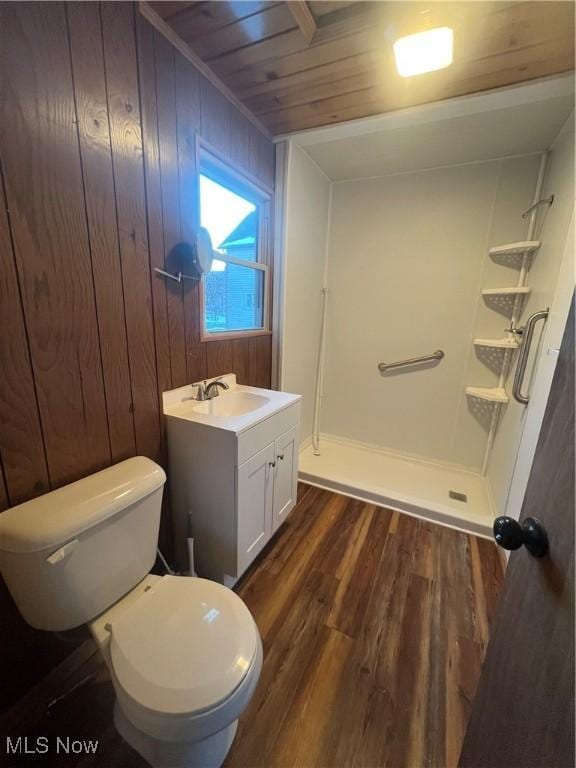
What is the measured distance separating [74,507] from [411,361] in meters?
2.43

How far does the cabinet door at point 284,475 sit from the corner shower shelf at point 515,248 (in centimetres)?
178

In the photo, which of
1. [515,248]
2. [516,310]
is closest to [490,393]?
[516,310]

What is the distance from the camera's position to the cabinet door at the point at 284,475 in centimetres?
160

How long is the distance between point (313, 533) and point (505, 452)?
1.31 metres

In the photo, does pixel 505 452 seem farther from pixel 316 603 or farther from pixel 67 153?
pixel 67 153

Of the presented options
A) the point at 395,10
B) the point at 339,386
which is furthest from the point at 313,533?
the point at 395,10

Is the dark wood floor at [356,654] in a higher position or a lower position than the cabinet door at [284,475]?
lower

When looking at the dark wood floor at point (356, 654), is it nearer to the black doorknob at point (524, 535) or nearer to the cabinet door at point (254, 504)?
the cabinet door at point (254, 504)

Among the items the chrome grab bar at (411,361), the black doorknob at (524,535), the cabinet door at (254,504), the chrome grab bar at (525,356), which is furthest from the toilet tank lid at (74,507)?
the chrome grab bar at (411,361)

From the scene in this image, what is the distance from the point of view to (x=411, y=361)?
8.54 feet

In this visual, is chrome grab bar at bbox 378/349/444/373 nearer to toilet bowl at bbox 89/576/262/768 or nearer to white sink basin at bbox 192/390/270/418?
white sink basin at bbox 192/390/270/418

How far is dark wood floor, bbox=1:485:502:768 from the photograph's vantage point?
971mm

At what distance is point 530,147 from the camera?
1953 mm

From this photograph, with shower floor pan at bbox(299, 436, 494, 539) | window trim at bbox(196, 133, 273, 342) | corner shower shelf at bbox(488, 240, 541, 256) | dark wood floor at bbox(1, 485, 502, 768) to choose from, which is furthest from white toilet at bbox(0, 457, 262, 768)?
corner shower shelf at bbox(488, 240, 541, 256)
